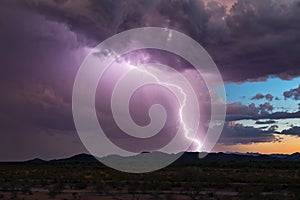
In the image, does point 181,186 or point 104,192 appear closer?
point 104,192

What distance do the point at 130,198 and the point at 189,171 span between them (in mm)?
35863

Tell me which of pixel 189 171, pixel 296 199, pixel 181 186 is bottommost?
pixel 296 199

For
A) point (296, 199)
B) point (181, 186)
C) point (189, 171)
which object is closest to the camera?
point (296, 199)

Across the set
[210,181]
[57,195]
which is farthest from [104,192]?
[210,181]

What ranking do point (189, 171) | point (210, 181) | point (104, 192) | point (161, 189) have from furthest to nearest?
point (189, 171) → point (210, 181) → point (161, 189) → point (104, 192)

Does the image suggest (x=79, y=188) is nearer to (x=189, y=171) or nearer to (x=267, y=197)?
(x=267, y=197)

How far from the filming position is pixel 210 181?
198 ft

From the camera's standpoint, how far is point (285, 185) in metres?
55.2

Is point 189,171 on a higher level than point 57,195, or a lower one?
higher

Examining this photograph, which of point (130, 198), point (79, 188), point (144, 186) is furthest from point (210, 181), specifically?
point (130, 198)

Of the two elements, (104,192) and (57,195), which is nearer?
(57,195)

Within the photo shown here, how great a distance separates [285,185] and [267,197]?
60.5ft

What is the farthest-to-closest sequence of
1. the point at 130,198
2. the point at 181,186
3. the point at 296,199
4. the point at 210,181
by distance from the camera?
the point at 210,181
the point at 181,186
the point at 130,198
the point at 296,199

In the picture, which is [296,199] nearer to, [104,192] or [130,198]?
[130,198]
